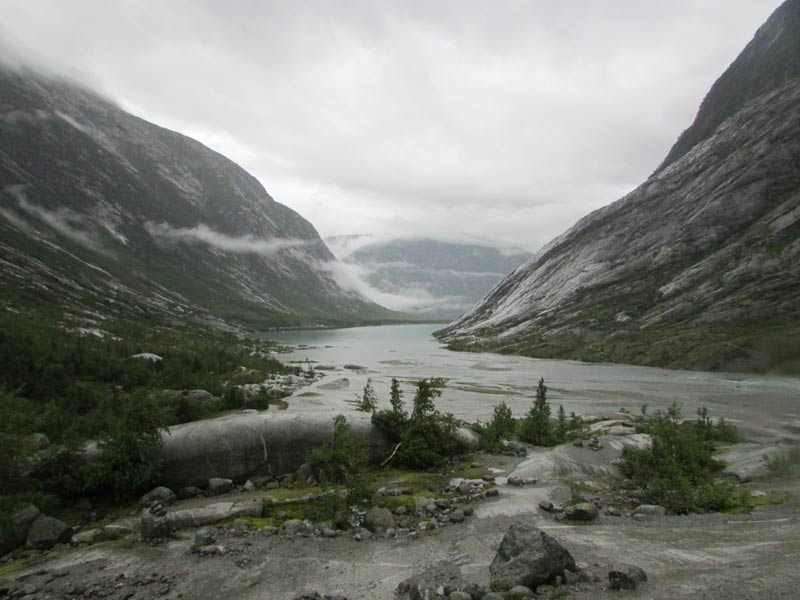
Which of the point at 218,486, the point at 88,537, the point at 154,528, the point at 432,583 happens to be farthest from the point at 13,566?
the point at 432,583

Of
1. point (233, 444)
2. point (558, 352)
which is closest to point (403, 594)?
point (233, 444)

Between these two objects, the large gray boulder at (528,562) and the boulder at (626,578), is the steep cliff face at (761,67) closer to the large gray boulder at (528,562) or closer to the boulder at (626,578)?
the boulder at (626,578)

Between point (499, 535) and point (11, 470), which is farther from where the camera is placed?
point (11, 470)

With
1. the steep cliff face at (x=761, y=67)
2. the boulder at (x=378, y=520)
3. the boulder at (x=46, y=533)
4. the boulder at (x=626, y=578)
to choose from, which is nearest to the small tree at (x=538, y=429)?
the boulder at (x=378, y=520)

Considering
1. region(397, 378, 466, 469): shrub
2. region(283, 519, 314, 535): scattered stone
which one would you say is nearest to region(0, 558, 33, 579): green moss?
region(283, 519, 314, 535): scattered stone

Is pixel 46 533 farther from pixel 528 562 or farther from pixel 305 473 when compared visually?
pixel 528 562

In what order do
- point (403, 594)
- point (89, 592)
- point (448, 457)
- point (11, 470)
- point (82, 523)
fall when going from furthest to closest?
point (448, 457)
point (11, 470)
point (82, 523)
point (89, 592)
point (403, 594)

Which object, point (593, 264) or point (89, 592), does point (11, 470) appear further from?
point (593, 264)
